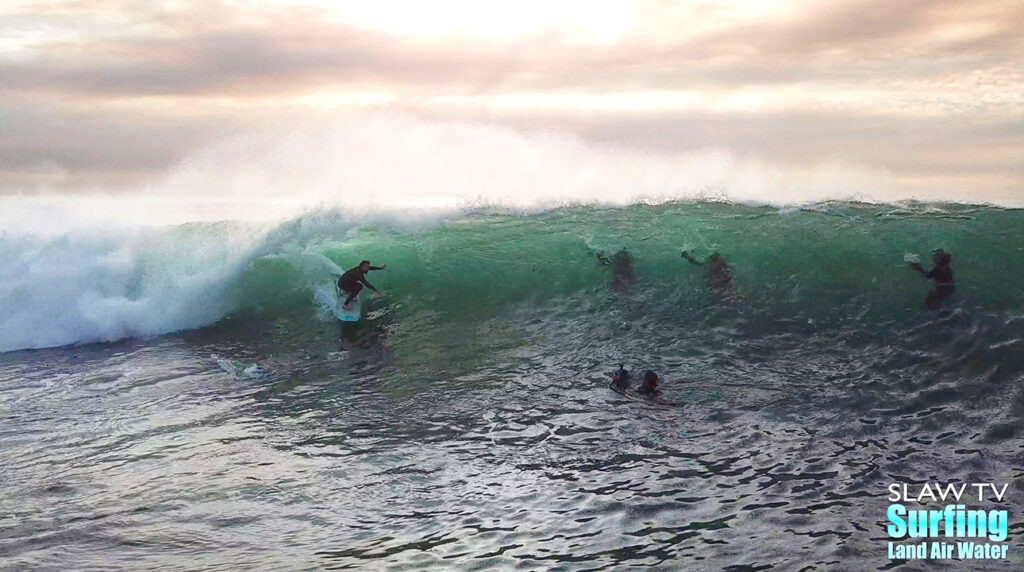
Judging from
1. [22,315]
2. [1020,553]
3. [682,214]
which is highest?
[682,214]

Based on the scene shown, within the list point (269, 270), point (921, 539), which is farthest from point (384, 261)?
point (921, 539)

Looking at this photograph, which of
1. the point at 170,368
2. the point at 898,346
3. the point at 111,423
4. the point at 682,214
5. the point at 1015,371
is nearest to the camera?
the point at 111,423

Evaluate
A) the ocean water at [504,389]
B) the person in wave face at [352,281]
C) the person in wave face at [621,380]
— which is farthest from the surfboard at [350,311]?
the person in wave face at [621,380]

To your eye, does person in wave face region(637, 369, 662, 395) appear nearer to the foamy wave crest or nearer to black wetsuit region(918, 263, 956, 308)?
black wetsuit region(918, 263, 956, 308)

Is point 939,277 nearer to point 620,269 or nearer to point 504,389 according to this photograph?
point 620,269

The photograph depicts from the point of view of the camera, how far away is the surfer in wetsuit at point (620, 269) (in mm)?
13062

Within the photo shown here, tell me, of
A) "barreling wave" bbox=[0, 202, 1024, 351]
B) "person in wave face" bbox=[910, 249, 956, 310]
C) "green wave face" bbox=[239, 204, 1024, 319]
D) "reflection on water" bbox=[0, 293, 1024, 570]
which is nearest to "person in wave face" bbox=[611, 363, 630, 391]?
"reflection on water" bbox=[0, 293, 1024, 570]

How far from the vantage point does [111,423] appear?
28.3 feet

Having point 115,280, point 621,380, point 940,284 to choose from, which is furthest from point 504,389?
point 115,280

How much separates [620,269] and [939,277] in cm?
481

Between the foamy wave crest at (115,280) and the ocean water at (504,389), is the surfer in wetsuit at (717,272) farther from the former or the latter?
the foamy wave crest at (115,280)

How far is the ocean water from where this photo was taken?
575cm

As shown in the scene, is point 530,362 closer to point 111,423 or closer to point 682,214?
point 111,423

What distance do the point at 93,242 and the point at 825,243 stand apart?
13.4m
